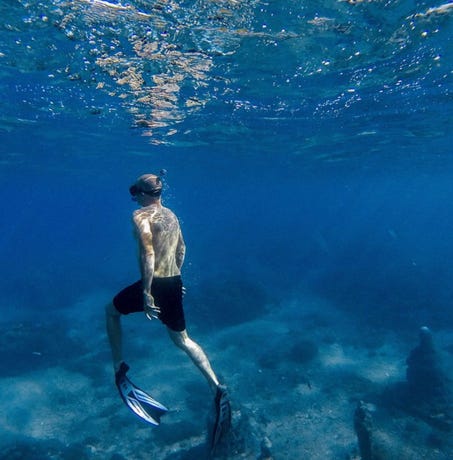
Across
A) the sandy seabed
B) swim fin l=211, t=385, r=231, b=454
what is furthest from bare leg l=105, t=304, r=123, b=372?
the sandy seabed

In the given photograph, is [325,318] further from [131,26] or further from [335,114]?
[131,26]

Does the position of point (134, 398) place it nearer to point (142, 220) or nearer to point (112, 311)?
point (112, 311)

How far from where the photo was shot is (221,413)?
237 inches

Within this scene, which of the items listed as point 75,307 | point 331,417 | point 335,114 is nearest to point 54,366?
point 75,307

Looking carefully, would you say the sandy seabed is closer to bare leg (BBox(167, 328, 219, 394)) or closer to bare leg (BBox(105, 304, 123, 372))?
bare leg (BBox(167, 328, 219, 394))

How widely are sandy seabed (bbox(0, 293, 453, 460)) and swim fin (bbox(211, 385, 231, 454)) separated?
615mm

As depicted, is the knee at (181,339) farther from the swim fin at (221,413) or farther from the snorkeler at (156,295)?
the swim fin at (221,413)

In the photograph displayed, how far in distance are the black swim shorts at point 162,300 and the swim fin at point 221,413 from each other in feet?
4.14

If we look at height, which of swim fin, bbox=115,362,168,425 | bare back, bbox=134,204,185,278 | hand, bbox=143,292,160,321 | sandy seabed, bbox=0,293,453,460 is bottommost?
sandy seabed, bbox=0,293,453,460

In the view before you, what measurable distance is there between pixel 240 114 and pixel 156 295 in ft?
46.3

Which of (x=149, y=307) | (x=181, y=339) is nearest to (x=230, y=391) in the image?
(x=181, y=339)

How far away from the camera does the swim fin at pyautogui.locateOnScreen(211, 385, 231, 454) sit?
599 centimetres

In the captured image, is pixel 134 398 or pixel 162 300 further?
pixel 134 398

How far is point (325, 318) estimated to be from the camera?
71.1 feet
